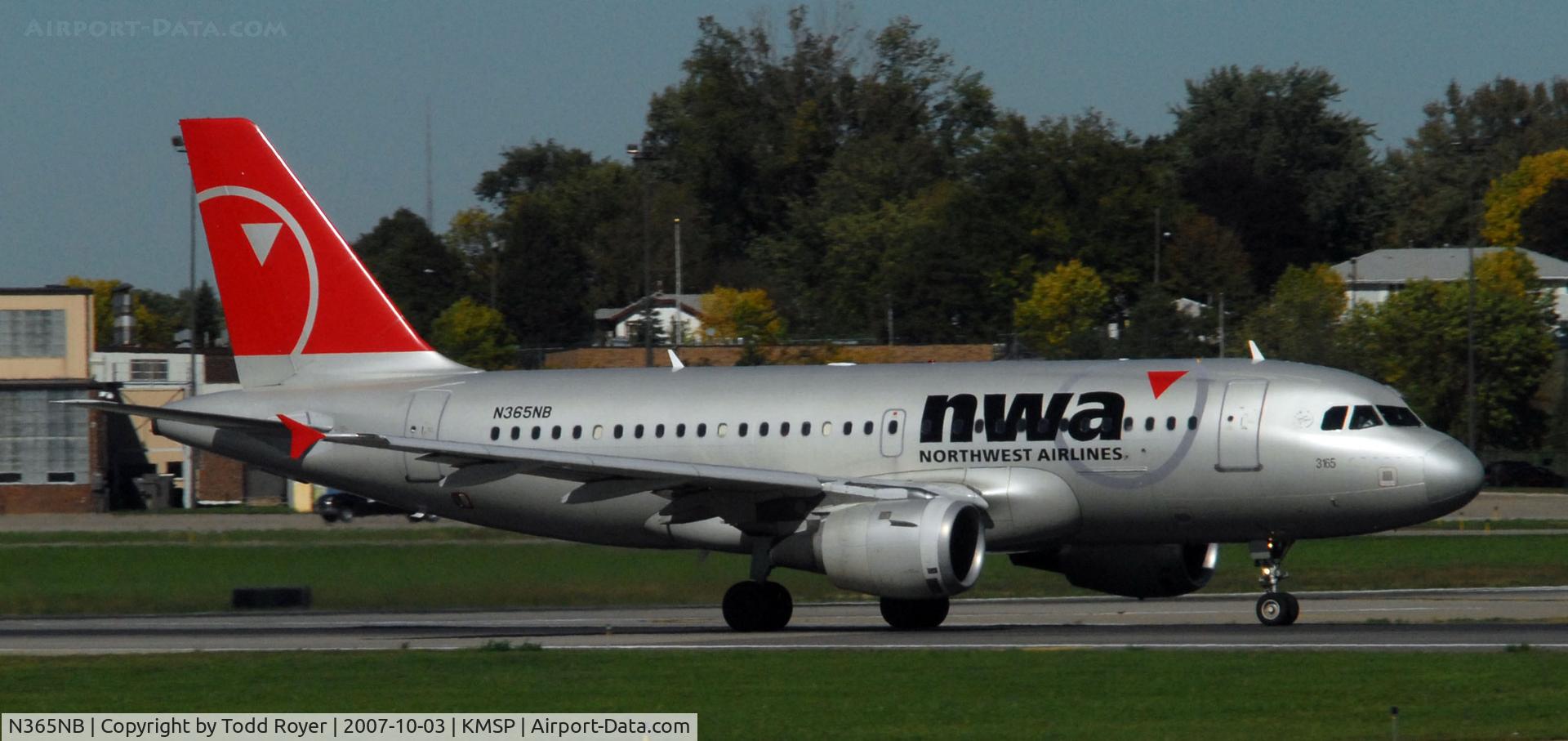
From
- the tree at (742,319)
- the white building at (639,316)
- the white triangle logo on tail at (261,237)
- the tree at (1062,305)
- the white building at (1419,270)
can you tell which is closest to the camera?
the white triangle logo on tail at (261,237)

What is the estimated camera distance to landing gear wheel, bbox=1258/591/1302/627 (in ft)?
93.3

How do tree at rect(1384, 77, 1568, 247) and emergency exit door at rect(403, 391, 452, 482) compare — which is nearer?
emergency exit door at rect(403, 391, 452, 482)

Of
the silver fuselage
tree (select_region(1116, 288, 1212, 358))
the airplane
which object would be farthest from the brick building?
the silver fuselage

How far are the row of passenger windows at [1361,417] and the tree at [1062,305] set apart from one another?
6780 centimetres

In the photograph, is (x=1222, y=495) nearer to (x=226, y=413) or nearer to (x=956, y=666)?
(x=956, y=666)

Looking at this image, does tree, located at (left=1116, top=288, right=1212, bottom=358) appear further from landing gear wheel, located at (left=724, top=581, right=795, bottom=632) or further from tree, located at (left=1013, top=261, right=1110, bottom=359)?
landing gear wheel, located at (left=724, top=581, right=795, bottom=632)

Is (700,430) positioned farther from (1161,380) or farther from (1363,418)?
(1363,418)

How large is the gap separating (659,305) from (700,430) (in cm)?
10797

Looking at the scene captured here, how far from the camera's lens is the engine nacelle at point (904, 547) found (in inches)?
1107

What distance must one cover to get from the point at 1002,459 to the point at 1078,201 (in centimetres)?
10551

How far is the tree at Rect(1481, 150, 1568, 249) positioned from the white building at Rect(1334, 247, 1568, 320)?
1078 cm

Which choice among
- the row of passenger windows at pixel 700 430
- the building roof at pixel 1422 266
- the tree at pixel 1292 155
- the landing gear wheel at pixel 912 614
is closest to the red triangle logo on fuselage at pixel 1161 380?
the row of passenger windows at pixel 700 430

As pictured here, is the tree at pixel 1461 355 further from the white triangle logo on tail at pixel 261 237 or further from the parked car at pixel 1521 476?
the white triangle logo on tail at pixel 261 237

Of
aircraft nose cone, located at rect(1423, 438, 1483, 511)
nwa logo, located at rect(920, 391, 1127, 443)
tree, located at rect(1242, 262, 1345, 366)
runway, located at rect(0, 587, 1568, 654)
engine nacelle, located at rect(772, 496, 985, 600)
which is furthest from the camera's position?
tree, located at rect(1242, 262, 1345, 366)
